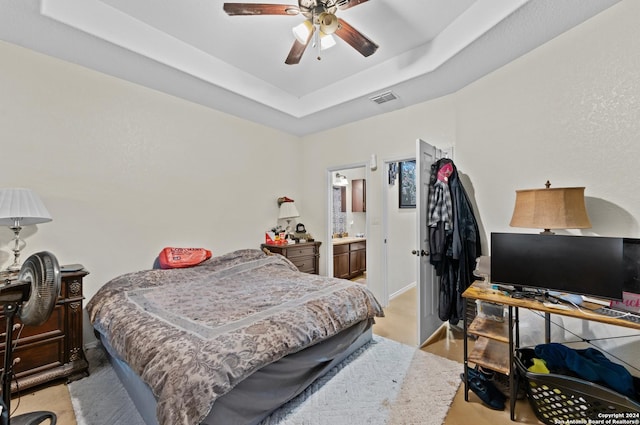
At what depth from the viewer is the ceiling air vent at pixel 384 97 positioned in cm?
310

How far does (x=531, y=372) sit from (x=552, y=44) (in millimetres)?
2426

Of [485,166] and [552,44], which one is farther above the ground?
[552,44]

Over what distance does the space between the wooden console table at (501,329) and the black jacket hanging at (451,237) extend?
1.63 feet

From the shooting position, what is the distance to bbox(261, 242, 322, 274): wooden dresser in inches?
151

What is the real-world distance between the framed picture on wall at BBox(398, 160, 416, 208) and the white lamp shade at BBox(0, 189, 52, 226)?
171 inches

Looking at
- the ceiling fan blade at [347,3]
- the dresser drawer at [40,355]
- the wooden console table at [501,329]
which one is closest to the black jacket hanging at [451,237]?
the wooden console table at [501,329]

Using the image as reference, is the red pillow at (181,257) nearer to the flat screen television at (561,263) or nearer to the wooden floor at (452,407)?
the wooden floor at (452,407)

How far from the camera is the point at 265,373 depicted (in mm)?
1573

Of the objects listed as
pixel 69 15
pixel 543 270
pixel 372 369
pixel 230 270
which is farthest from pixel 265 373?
pixel 69 15

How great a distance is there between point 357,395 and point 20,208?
9.17 feet

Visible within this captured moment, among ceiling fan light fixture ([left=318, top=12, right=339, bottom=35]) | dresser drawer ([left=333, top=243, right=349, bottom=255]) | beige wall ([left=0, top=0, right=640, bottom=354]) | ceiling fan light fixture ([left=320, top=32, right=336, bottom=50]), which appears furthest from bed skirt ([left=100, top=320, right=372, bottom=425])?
dresser drawer ([left=333, top=243, right=349, bottom=255])

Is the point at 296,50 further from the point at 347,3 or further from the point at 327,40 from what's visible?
the point at 347,3

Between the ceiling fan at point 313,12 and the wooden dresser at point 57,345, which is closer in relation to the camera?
the ceiling fan at point 313,12

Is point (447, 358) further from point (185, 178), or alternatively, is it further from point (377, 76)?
point (185, 178)
